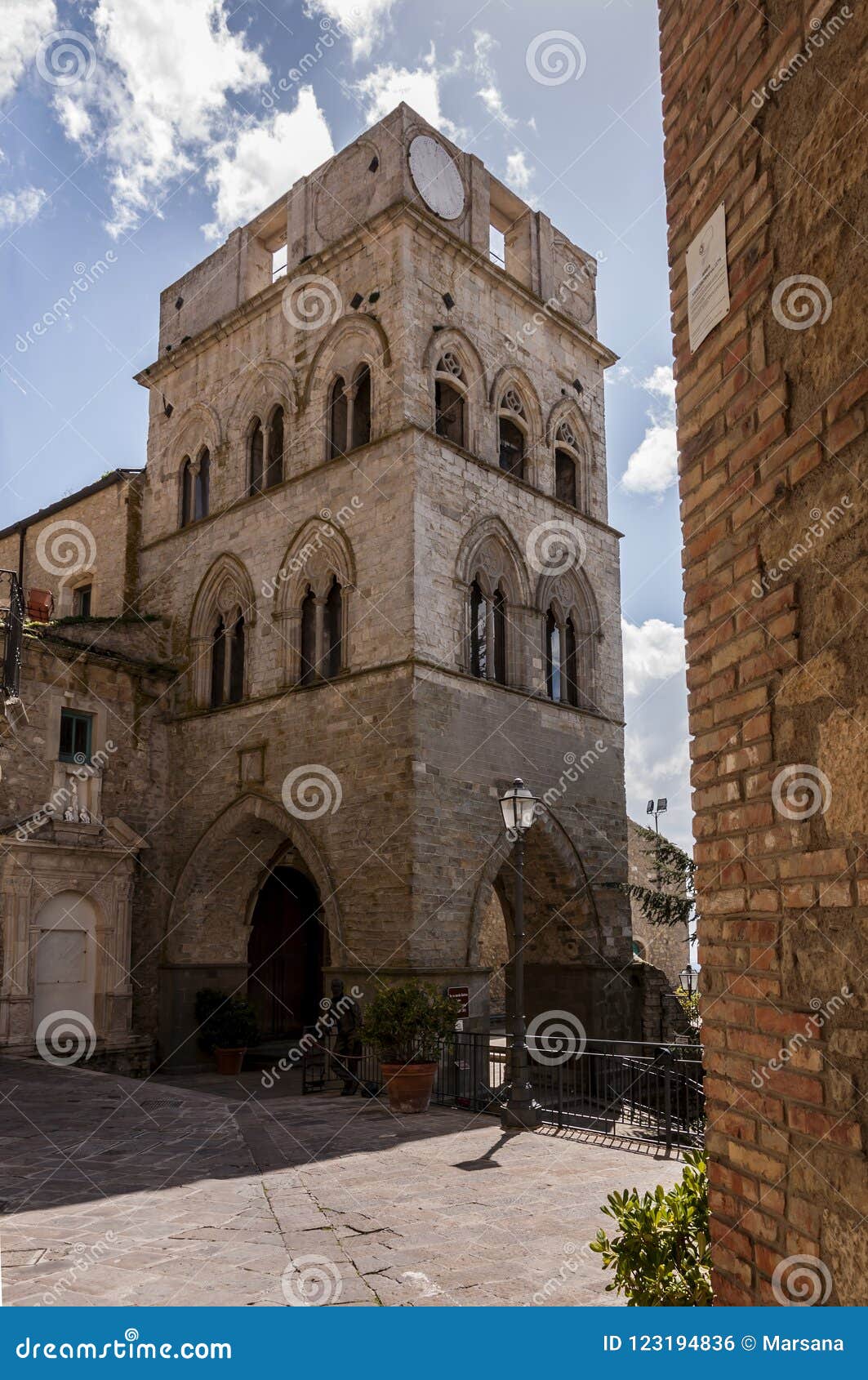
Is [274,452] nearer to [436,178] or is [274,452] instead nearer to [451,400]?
[451,400]

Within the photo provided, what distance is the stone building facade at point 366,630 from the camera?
16.9 metres

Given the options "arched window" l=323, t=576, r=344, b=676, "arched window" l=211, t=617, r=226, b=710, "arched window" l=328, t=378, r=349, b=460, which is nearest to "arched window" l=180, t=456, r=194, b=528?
"arched window" l=211, t=617, r=226, b=710

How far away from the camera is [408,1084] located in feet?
40.6

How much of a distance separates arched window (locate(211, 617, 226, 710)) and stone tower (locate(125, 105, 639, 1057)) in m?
0.05

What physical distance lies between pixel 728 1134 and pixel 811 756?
52.8 inches

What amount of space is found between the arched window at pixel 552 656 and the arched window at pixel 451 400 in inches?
153

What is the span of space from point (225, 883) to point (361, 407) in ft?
30.1

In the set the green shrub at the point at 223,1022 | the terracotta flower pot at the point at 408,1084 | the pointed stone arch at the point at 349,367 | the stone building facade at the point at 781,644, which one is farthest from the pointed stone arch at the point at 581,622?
the stone building facade at the point at 781,644

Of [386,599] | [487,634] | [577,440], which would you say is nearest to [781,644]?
[386,599]

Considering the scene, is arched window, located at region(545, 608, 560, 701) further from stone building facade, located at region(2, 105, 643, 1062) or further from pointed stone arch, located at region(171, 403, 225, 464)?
pointed stone arch, located at region(171, 403, 225, 464)

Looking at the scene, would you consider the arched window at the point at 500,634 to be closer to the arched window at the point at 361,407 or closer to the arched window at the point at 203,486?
the arched window at the point at 361,407

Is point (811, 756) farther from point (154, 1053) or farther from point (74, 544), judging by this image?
point (74, 544)

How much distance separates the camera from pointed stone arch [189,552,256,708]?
805 inches

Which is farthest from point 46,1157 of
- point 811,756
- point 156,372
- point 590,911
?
point 156,372
